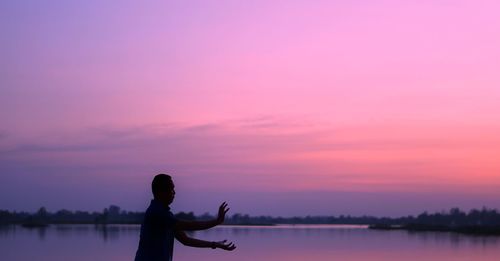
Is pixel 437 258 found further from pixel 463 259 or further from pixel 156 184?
pixel 156 184

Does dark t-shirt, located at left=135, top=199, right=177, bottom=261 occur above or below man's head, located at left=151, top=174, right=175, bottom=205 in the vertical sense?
below

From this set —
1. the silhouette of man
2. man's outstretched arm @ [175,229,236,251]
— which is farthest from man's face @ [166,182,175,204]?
man's outstretched arm @ [175,229,236,251]

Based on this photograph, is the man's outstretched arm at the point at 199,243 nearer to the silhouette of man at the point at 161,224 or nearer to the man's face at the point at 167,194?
the silhouette of man at the point at 161,224

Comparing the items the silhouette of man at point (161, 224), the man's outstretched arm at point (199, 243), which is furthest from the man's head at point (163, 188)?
the man's outstretched arm at point (199, 243)

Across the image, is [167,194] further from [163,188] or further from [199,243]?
[199,243]

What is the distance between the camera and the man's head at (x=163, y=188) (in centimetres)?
419

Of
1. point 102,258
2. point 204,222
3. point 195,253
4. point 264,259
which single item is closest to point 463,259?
point 264,259

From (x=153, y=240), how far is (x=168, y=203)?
0.22 meters

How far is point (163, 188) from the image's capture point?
4.22 m

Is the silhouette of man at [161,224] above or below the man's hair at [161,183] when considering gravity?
below

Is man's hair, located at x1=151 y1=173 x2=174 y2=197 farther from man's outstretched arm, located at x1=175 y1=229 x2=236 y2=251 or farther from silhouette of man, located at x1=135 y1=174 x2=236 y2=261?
man's outstretched arm, located at x1=175 y1=229 x2=236 y2=251

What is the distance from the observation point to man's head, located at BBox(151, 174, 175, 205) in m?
4.19

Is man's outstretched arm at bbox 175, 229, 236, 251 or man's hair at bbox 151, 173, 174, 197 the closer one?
man's hair at bbox 151, 173, 174, 197

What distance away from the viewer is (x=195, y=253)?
108 ft
